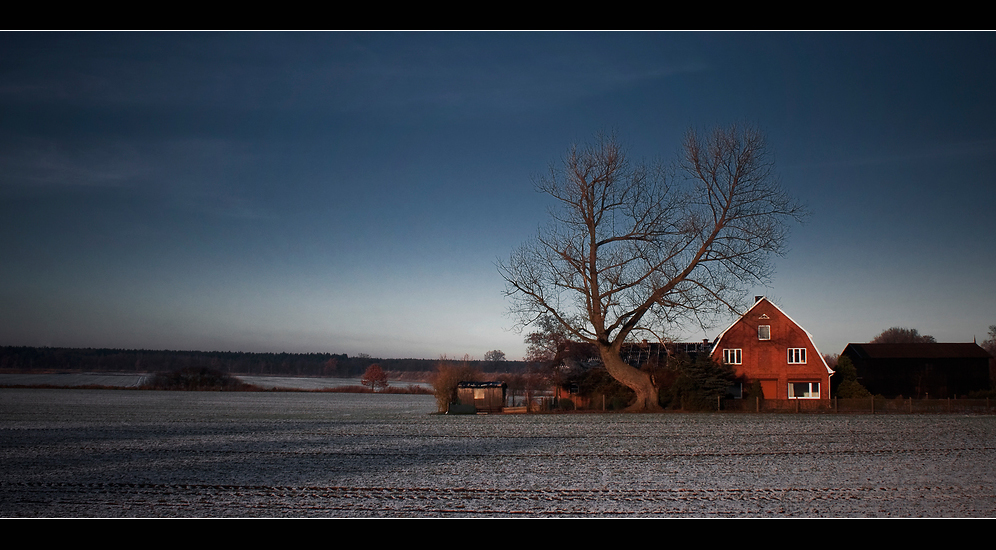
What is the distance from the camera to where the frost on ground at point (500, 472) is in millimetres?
9148

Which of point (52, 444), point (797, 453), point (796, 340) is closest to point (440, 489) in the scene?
point (797, 453)

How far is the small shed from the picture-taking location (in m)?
39.5

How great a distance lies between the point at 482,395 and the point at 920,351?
35.5 metres

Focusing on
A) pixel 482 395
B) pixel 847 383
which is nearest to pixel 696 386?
pixel 847 383

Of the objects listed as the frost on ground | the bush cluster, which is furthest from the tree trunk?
the bush cluster

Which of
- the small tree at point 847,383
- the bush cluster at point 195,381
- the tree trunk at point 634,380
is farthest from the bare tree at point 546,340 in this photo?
the bush cluster at point 195,381

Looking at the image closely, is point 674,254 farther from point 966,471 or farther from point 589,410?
point 966,471

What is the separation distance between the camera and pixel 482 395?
4028 centimetres

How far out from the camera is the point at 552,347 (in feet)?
139

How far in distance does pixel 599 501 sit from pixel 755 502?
242 cm

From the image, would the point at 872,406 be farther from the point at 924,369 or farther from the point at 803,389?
the point at 924,369

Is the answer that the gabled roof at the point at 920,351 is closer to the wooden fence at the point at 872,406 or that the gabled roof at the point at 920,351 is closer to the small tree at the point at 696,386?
the wooden fence at the point at 872,406

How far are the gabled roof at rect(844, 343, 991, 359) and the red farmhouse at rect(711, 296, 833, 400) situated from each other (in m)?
13.4

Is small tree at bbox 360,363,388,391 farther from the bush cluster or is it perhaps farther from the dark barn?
the dark barn
